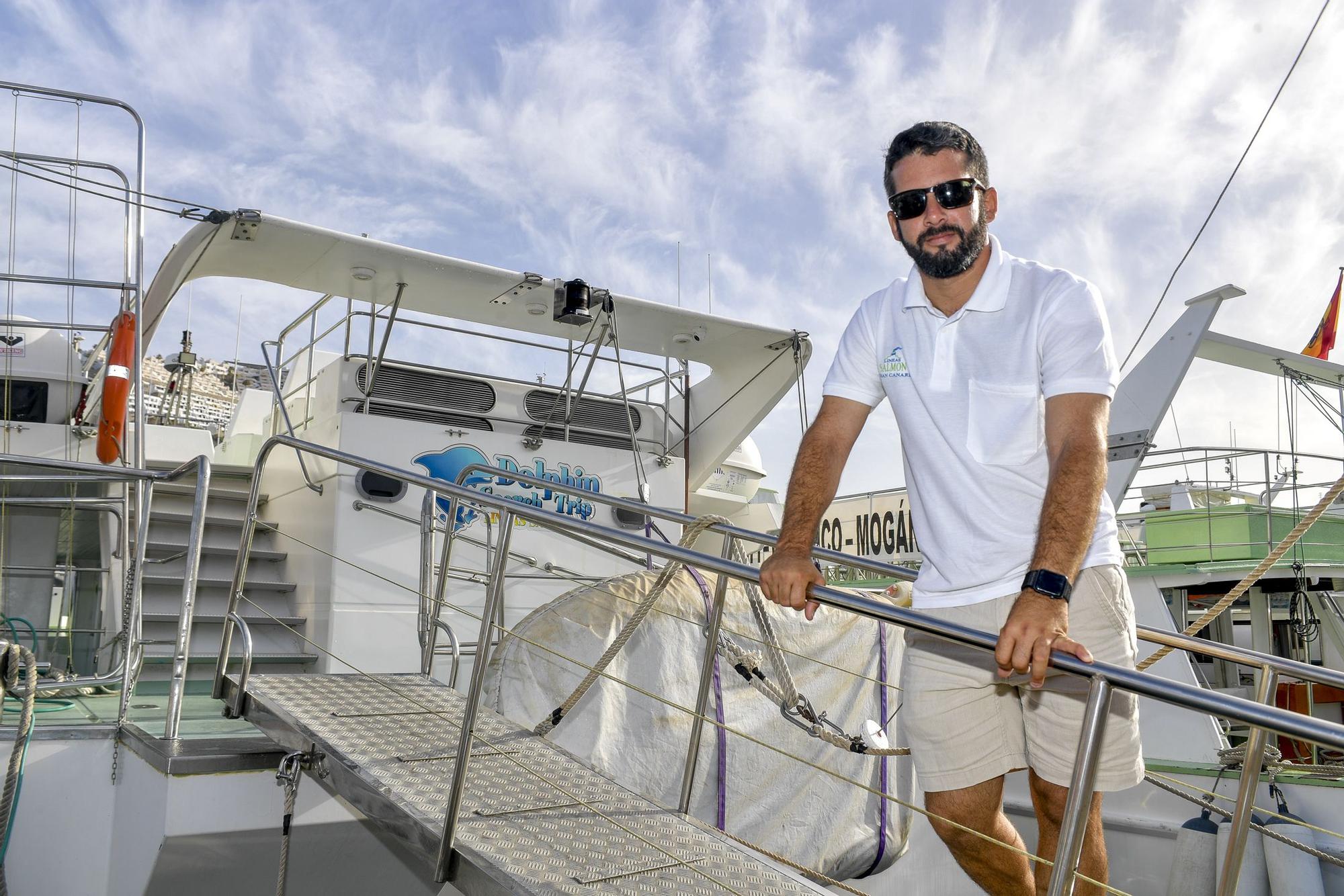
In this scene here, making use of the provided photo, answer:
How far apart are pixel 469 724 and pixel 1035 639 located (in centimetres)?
152

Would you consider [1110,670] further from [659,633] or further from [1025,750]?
[659,633]

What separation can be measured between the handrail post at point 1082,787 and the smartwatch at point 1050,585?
17 centimetres

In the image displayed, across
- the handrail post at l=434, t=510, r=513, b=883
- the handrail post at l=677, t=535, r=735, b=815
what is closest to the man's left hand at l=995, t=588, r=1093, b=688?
the handrail post at l=434, t=510, r=513, b=883

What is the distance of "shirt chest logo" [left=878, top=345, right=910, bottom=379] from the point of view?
90.0 inches

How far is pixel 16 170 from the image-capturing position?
5.11 meters

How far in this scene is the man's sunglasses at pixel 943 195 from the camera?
2.14m

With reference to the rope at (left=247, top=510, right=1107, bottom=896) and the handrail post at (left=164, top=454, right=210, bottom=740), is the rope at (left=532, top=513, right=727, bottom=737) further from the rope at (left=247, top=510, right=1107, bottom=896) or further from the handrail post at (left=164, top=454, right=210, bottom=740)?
the handrail post at (left=164, top=454, right=210, bottom=740)

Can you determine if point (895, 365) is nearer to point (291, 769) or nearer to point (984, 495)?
point (984, 495)

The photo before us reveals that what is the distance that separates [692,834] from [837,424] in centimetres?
126

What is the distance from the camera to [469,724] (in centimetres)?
265

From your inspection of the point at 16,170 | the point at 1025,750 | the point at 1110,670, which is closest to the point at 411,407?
the point at 16,170

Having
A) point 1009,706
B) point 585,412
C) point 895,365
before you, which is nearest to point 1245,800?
point 1009,706

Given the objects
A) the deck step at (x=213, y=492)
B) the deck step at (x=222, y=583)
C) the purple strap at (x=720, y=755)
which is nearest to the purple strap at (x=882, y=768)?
the purple strap at (x=720, y=755)

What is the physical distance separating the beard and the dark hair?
0.28ft
